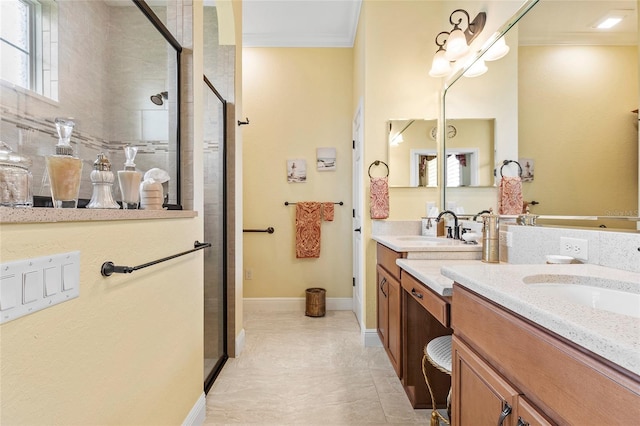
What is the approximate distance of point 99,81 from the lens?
1.60m

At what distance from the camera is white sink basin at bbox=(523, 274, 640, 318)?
0.81 metres

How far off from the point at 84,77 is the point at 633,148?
2.32 m

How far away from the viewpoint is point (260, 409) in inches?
68.4

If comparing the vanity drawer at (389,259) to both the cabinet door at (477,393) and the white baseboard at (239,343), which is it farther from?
the white baseboard at (239,343)

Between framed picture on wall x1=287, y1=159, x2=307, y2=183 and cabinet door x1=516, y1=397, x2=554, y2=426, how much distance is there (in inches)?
113

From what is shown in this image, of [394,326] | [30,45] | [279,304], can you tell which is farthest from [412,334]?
[30,45]

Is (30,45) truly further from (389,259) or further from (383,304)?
(383,304)

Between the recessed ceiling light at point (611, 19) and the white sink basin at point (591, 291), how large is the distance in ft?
2.90

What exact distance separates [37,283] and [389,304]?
1.79 meters

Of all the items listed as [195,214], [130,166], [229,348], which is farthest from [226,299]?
[130,166]

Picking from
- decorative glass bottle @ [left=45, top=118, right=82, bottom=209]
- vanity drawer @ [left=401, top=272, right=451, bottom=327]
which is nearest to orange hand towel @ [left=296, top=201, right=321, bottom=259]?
vanity drawer @ [left=401, top=272, right=451, bottom=327]

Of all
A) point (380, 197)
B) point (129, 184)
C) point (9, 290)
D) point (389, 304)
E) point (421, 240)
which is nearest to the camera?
point (9, 290)

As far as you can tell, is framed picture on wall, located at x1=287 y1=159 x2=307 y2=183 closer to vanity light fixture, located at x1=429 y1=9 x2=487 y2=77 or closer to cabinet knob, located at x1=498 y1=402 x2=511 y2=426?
vanity light fixture, located at x1=429 y1=9 x2=487 y2=77

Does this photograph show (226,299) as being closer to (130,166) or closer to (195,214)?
(195,214)
